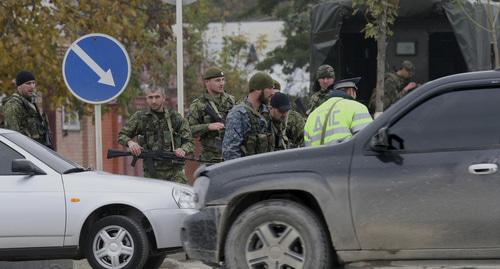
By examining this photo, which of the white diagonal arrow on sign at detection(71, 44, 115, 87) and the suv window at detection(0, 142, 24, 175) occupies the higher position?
the white diagonal arrow on sign at detection(71, 44, 115, 87)

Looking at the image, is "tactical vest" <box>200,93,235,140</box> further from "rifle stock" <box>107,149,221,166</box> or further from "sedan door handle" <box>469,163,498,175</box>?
"sedan door handle" <box>469,163,498,175</box>

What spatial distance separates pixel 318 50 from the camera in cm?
1714

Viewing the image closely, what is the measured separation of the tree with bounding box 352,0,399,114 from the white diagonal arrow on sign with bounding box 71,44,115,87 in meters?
3.96

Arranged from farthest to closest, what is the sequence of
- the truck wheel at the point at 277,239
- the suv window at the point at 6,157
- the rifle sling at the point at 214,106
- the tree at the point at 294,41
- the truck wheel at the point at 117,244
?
1. the tree at the point at 294,41
2. the rifle sling at the point at 214,106
3. the suv window at the point at 6,157
4. the truck wheel at the point at 117,244
5. the truck wheel at the point at 277,239

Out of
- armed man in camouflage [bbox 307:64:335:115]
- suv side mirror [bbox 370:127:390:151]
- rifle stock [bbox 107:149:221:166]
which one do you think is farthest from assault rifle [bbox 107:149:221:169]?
suv side mirror [bbox 370:127:390:151]

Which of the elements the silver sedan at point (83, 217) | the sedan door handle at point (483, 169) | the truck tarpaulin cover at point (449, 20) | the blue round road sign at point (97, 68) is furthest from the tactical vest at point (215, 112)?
the sedan door handle at point (483, 169)

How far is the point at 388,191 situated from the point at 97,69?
512 centimetres

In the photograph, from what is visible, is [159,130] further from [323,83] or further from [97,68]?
[323,83]

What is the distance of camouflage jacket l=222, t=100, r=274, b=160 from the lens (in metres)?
11.0

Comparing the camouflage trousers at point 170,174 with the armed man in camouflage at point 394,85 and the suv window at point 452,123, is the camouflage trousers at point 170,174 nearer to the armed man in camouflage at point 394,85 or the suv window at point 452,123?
the armed man in camouflage at point 394,85

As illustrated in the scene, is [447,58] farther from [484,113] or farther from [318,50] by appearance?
[484,113]

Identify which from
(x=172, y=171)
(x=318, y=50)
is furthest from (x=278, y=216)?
(x=318, y=50)

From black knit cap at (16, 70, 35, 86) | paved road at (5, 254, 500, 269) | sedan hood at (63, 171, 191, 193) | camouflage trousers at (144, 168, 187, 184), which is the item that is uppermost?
black knit cap at (16, 70, 35, 86)

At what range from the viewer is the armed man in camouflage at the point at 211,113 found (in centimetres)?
1305
